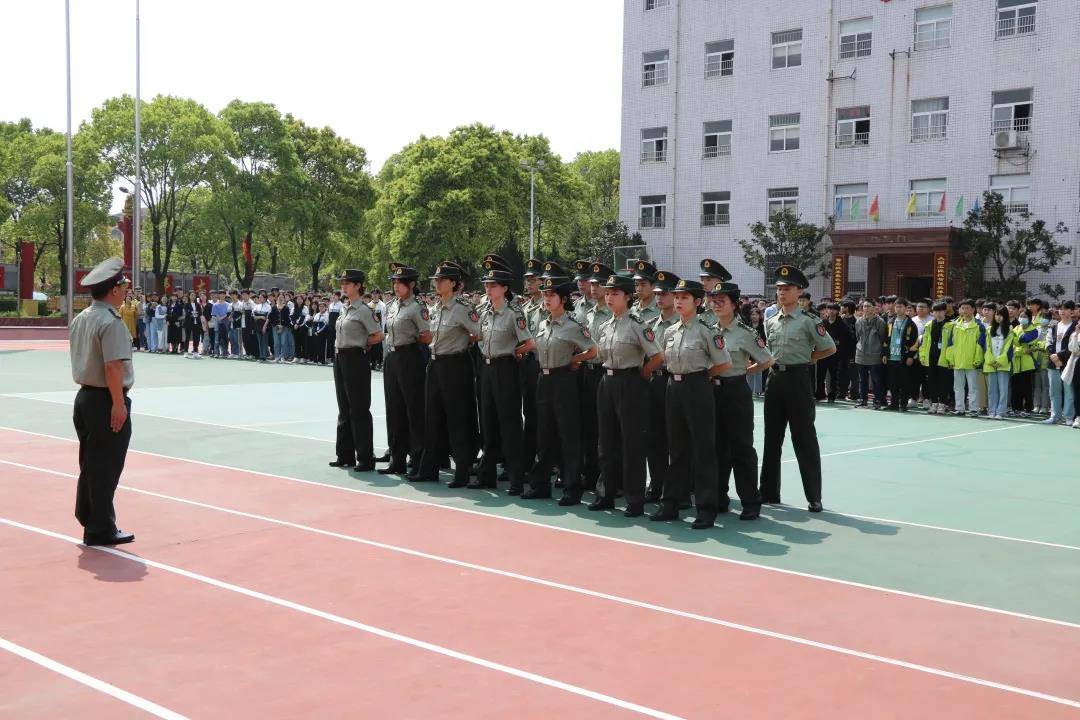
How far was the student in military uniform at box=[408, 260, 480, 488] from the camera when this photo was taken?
31.3ft

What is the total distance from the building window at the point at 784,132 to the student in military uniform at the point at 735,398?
26.7 metres

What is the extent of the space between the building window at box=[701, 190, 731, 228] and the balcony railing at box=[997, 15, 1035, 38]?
374 inches

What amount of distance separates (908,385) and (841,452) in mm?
5931

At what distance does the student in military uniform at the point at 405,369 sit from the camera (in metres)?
10.0

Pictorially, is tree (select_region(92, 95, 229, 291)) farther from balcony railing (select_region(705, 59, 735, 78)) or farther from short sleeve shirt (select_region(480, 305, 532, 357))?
short sleeve shirt (select_region(480, 305, 532, 357))

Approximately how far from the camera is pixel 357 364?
10367mm

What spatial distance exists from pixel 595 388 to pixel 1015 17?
84.6ft

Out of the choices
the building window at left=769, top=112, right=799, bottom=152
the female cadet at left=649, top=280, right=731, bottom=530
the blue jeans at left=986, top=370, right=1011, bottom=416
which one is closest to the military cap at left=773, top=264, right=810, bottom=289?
the female cadet at left=649, top=280, right=731, bottom=530

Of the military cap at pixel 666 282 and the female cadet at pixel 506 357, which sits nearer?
the military cap at pixel 666 282

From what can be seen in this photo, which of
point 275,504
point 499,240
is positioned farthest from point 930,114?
point 275,504

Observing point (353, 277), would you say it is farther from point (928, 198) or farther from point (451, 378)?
point (928, 198)

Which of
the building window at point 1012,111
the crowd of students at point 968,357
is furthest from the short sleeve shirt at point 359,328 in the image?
the building window at point 1012,111

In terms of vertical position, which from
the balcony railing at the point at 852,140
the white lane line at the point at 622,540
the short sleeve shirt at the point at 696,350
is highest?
the balcony railing at the point at 852,140

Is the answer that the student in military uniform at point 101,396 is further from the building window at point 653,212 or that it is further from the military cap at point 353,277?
the building window at point 653,212
